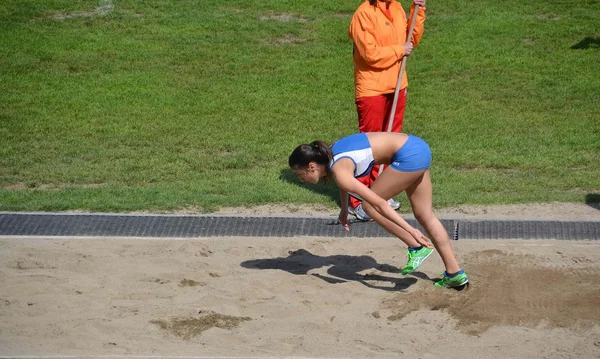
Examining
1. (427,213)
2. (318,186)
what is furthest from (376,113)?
(427,213)

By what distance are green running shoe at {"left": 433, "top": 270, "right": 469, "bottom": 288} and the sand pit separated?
67mm

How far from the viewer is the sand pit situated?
21.1 ft

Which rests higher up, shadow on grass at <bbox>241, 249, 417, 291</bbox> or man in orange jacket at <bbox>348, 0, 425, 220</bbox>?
man in orange jacket at <bbox>348, 0, 425, 220</bbox>

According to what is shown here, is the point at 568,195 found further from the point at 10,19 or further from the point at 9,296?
the point at 10,19

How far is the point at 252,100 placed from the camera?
42.4ft

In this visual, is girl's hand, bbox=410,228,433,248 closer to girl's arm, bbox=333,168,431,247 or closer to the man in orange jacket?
girl's arm, bbox=333,168,431,247

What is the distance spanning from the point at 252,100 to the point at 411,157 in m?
6.22

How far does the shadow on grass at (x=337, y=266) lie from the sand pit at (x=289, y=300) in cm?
2

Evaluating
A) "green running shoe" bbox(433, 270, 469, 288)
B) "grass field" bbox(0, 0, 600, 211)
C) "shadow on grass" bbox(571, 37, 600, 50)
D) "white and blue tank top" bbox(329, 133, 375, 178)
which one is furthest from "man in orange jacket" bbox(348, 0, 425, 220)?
"shadow on grass" bbox(571, 37, 600, 50)

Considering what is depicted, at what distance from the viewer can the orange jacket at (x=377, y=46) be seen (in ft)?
29.6

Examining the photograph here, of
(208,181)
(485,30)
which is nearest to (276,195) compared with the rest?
(208,181)

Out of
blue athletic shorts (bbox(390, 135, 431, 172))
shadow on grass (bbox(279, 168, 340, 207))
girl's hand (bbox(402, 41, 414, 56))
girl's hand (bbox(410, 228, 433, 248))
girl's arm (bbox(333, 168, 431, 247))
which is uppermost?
girl's hand (bbox(402, 41, 414, 56))

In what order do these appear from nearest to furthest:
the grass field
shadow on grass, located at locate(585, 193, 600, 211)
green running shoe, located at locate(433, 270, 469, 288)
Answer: green running shoe, located at locate(433, 270, 469, 288) < shadow on grass, located at locate(585, 193, 600, 211) < the grass field

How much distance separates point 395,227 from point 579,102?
6.39 m
